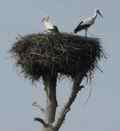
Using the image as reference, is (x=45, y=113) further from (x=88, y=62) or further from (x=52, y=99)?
(x=88, y=62)

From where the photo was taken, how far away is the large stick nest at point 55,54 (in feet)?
44.2

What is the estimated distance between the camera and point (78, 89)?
1334 cm

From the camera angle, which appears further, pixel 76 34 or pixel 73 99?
pixel 76 34

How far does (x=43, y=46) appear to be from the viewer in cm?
1368

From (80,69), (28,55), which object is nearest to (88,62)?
(80,69)

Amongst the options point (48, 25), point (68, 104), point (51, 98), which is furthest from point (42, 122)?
point (48, 25)

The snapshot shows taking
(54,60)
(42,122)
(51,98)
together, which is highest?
(54,60)

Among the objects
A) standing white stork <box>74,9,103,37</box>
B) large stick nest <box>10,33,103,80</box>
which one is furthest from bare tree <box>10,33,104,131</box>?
standing white stork <box>74,9,103,37</box>

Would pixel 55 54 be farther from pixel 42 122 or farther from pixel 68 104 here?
pixel 42 122

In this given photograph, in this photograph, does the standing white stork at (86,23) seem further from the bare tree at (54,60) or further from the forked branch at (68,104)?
the forked branch at (68,104)

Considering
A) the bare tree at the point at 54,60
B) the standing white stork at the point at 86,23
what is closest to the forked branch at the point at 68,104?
the bare tree at the point at 54,60

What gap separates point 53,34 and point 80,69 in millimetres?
907

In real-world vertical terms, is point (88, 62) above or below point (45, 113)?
above

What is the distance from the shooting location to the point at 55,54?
13.5 meters
